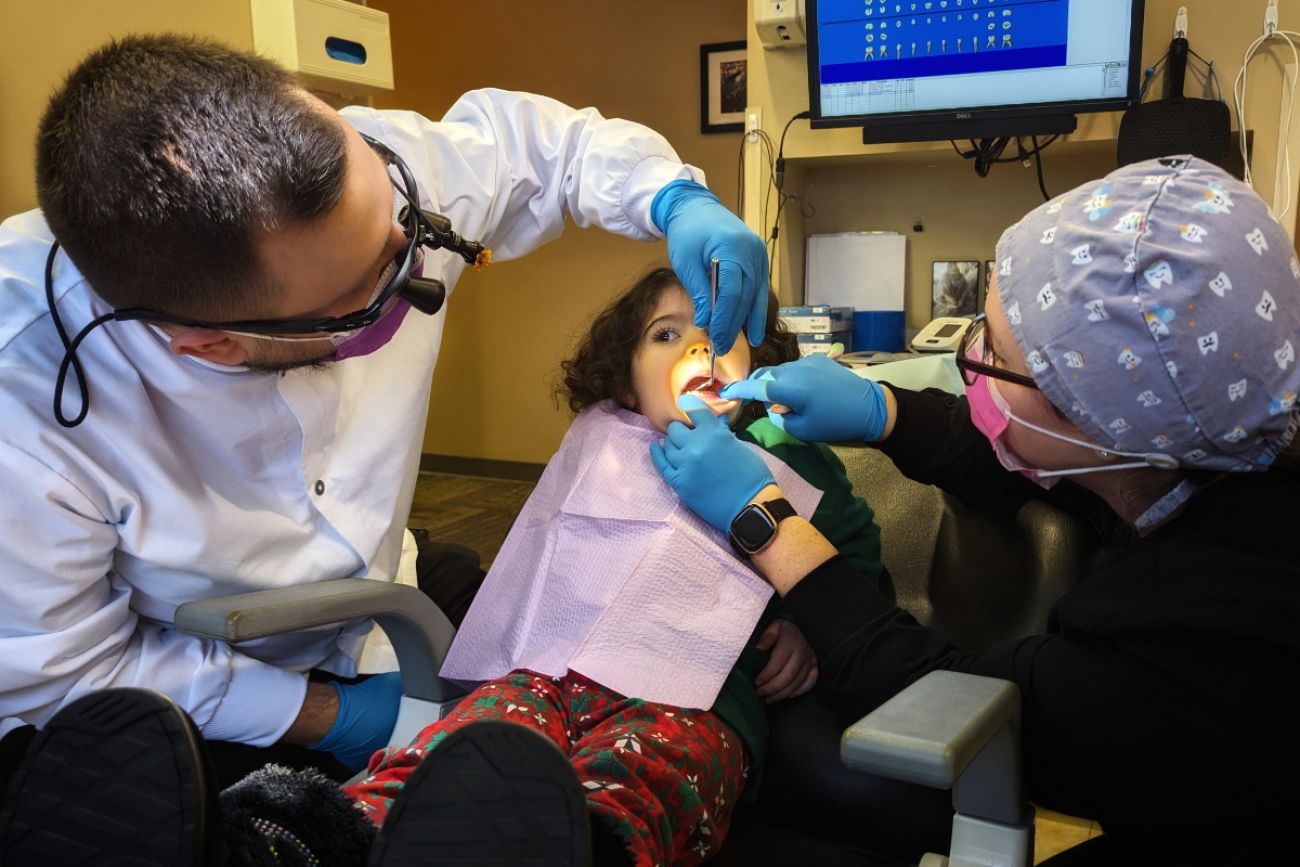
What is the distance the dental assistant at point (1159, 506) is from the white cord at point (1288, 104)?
155 cm

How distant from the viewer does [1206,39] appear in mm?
2186

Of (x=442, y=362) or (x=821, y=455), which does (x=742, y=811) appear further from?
(x=442, y=362)

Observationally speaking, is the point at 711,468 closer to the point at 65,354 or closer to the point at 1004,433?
the point at 1004,433

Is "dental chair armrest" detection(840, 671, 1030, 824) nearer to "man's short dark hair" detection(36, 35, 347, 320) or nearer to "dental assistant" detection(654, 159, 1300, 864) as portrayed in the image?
"dental assistant" detection(654, 159, 1300, 864)

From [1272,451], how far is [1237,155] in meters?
1.76

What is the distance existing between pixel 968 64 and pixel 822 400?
1.40 m

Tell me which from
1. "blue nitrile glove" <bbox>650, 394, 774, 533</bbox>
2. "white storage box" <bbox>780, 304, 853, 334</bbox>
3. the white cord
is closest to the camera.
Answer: "blue nitrile glove" <bbox>650, 394, 774, 533</bbox>

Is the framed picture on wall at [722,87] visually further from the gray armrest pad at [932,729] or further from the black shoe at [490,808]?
the black shoe at [490,808]

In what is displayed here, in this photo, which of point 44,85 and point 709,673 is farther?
point 44,85

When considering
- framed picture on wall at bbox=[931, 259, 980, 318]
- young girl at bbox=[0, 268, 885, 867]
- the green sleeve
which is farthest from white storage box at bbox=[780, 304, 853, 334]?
the green sleeve

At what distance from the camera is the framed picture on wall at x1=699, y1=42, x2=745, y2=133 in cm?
421

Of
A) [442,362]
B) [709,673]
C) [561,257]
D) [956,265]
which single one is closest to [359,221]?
[709,673]

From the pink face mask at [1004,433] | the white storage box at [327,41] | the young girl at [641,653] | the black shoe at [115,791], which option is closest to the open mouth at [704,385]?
the young girl at [641,653]

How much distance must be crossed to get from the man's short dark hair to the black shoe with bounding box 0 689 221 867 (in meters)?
0.42
